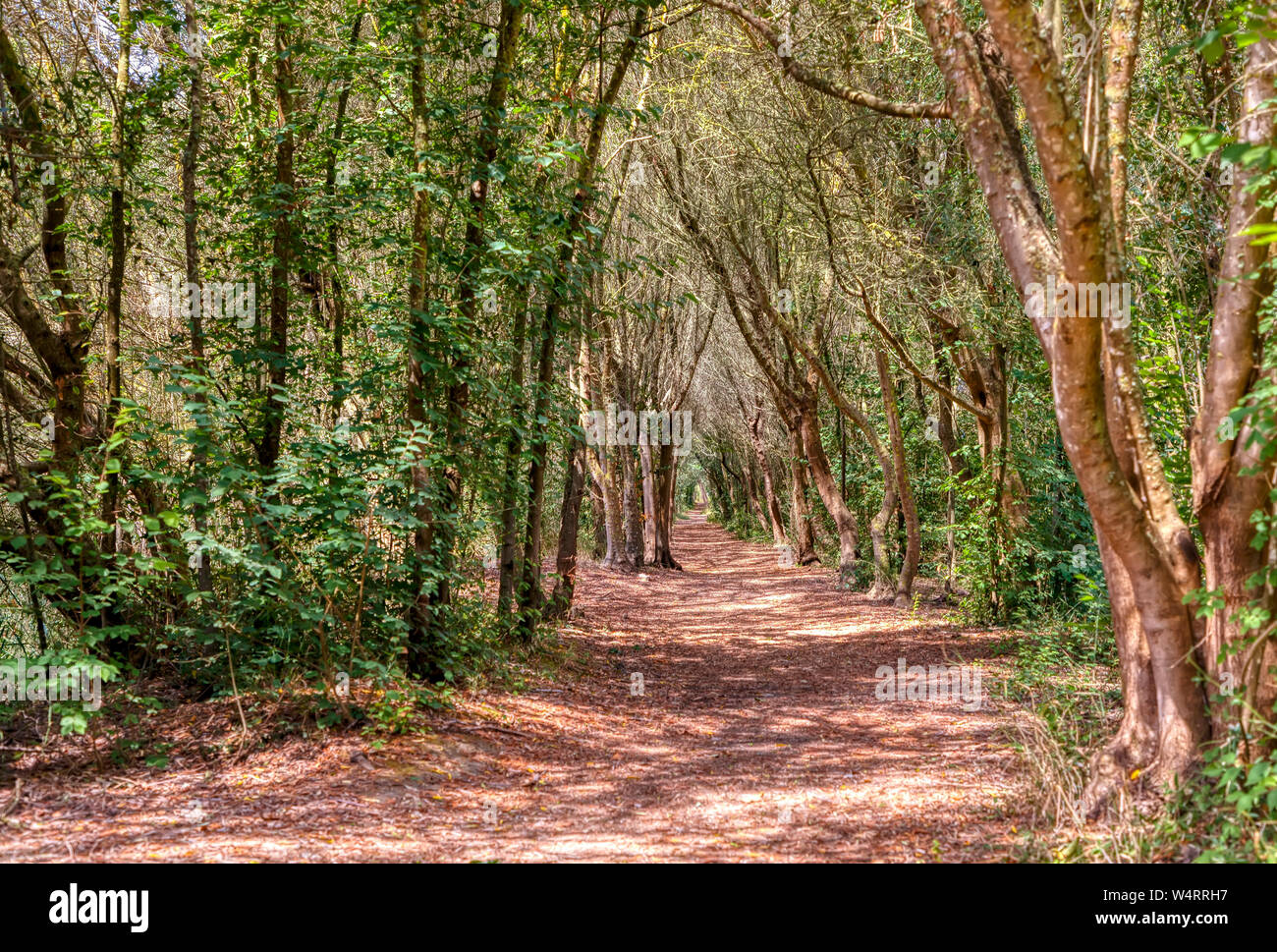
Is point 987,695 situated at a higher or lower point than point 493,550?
lower

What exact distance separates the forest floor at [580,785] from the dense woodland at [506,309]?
1.73ft

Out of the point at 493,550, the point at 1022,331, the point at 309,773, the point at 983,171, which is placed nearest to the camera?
the point at 983,171

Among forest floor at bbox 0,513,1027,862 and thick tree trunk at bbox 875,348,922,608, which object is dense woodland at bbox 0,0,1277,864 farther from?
forest floor at bbox 0,513,1027,862

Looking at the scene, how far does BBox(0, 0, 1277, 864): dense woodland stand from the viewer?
4566 mm

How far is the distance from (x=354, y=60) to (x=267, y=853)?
5.56 m

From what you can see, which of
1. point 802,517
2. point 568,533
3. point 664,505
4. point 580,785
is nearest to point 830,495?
point 802,517

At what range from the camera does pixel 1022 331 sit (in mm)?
10367

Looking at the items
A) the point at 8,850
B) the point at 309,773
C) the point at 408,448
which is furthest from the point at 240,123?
the point at 8,850

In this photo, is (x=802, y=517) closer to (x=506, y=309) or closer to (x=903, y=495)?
(x=903, y=495)

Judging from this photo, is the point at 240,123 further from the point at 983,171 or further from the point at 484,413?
the point at 983,171

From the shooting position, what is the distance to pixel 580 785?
607cm

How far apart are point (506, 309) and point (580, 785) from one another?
464 cm

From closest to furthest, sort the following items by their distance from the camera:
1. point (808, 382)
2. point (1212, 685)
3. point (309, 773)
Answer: point (1212, 685) < point (309, 773) < point (808, 382)

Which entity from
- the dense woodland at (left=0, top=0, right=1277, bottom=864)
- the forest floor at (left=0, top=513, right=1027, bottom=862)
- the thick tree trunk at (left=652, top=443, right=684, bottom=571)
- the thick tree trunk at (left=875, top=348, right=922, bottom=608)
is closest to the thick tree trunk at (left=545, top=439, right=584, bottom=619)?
the dense woodland at (left=0, top=0, right=1277, bottom=864)
